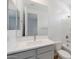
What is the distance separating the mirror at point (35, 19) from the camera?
2684 millimetres

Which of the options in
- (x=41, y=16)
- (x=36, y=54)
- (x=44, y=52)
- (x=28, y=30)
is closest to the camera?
(x=36, y=54)

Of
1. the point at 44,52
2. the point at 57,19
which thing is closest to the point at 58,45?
the point at 57,19

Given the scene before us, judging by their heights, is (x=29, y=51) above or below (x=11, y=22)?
below

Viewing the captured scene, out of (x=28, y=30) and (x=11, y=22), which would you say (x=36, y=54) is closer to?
(x=11, y=22)

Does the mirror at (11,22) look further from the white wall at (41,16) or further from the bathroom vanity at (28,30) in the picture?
the white wall at (41,16)

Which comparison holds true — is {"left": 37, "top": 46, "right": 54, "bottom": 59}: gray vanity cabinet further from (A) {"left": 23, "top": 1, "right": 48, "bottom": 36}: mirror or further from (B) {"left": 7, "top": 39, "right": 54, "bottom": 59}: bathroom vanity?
(A) {"left": 23, "top": 1, "right": 48, "bottom": 36}: mirror

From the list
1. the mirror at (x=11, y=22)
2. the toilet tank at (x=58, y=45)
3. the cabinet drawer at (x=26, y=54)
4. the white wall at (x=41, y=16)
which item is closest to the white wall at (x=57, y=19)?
the toilet tank at (x=58, y=45)

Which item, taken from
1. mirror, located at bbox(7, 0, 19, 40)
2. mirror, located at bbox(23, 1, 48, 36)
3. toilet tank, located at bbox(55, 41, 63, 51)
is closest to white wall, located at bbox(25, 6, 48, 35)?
mirror, located at bbox(23, 1, 48, 36)

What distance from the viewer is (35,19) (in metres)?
2.98

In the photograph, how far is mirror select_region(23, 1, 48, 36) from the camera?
2684 mm

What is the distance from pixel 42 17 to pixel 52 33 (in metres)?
0.73

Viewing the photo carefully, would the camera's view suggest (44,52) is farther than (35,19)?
No
